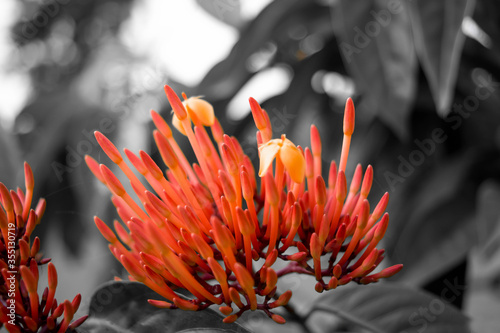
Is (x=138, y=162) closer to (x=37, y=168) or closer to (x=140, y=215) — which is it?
(x=140, y=215)

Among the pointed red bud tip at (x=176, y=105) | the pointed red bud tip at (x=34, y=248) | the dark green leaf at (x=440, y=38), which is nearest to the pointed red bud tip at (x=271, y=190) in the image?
the pointed red bud tip at (x=176, y=105)

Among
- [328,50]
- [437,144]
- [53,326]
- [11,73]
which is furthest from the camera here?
[11,73]

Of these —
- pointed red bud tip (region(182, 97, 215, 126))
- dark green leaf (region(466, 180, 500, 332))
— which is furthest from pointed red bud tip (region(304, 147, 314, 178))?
dark green leaf (region(466, 180, 500, 332))

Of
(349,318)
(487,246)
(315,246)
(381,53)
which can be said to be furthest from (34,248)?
(487,246)

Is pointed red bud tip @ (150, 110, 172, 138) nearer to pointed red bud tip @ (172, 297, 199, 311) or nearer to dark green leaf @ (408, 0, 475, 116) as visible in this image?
pointed red bud tip @ (172, 297, 199, 311)

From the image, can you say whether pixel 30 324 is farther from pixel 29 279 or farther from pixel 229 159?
pixel 229 159

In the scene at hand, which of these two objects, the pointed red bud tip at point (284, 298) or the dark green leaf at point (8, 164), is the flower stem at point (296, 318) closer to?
the pointed red bud tip at point (284, 298)

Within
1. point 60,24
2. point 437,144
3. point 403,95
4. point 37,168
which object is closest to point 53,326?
point 403,95
